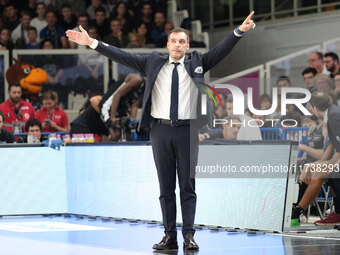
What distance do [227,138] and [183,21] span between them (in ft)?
28.6

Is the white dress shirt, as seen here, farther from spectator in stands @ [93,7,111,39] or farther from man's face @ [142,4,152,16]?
man's face @ [142,4,152,16]

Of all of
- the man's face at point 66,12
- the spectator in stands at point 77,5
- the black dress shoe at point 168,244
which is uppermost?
the spectator in stands at point 77,5

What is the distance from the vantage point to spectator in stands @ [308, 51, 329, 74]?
1469 cm

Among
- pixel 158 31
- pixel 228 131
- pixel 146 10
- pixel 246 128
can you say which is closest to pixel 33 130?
pixel 228 131

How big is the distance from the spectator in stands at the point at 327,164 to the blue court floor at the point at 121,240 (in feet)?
4.70

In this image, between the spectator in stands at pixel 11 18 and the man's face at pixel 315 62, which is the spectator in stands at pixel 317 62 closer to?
the man's face at pixel 315 62

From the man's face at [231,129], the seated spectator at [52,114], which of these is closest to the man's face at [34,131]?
the seated spectator at [52,114]

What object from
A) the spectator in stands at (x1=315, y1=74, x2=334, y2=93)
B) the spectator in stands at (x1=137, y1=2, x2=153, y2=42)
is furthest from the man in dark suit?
the spectator in stands at (x1=137, y1=2, x2=153, y2=42)

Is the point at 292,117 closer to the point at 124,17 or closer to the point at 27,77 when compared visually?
the point at 27,77

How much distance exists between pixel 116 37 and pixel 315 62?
4.52 meters

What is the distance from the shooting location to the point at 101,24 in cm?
1797

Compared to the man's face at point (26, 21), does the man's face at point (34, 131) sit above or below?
below

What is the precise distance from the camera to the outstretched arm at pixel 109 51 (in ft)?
25.0

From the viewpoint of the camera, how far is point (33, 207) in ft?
39.0
